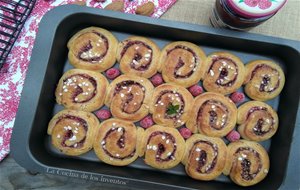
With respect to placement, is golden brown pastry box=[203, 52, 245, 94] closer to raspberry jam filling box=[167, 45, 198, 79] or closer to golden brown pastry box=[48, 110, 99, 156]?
raspberry jam filling box=[167, 45, 198, 79]

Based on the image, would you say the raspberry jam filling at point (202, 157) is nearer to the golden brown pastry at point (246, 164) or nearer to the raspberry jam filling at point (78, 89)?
the golden brown pastry at point (246, 164)

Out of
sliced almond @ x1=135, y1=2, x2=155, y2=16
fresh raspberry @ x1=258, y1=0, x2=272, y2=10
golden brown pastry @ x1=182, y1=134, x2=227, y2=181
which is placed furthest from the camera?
sliced almond @ x1=135, y1=2, x2=155, y2=16

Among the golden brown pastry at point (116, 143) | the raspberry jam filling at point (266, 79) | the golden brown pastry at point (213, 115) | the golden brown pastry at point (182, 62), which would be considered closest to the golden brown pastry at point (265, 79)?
the raspberry jam filling at point (266, 79)

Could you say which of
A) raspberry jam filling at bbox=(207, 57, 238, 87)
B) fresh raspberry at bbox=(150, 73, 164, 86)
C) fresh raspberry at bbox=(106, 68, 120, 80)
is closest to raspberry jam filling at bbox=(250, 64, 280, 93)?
raspberry jam filling at bbox=(207, 57, 238, 87)

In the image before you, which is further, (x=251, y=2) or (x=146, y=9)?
(x=146, y=9)

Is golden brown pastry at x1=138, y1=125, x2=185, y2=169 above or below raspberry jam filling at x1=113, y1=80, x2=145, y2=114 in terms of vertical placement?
below

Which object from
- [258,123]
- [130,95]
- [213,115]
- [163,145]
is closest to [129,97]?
[130,95]

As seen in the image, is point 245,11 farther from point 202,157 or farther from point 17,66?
point 17,66
